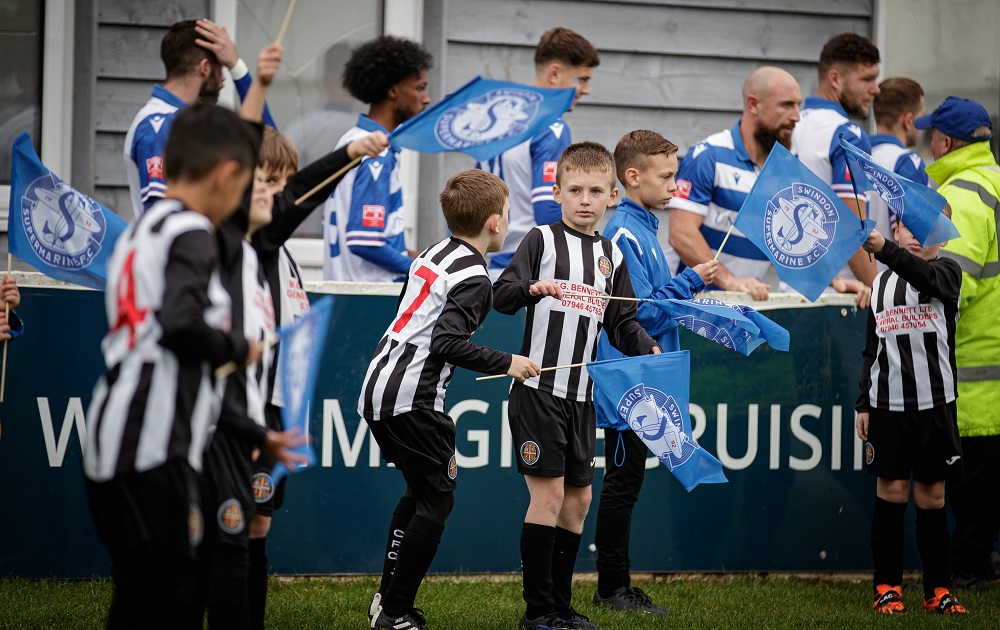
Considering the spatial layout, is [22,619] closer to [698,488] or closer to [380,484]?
[380,484]

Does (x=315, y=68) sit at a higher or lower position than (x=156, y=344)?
higher

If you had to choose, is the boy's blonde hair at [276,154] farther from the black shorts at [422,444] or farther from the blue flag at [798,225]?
the blue flag at [798,225]

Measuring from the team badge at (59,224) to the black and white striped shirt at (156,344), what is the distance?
213 cm

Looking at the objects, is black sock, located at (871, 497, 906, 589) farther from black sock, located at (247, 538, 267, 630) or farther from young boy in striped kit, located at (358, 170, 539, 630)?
black sock, located at (247, 538, 267, 630)

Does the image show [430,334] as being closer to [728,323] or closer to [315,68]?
[728,323]

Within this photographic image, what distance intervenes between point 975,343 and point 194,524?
4.24m

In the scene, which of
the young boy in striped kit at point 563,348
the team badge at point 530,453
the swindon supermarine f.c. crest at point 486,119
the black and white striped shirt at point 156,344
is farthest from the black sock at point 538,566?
the black and white striped shirt at point 156,344

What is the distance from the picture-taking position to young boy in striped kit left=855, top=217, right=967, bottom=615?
205 inches

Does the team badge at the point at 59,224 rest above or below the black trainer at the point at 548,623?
above

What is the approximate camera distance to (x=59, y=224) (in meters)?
4.72

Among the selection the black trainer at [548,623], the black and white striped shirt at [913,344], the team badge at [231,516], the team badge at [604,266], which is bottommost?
the black trainer at [548,623]

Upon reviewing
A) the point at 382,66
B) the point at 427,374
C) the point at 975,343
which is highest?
the point at 382,66

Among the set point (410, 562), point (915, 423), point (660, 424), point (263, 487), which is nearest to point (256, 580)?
point (263, 487)

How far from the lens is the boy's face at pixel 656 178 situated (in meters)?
5.03
